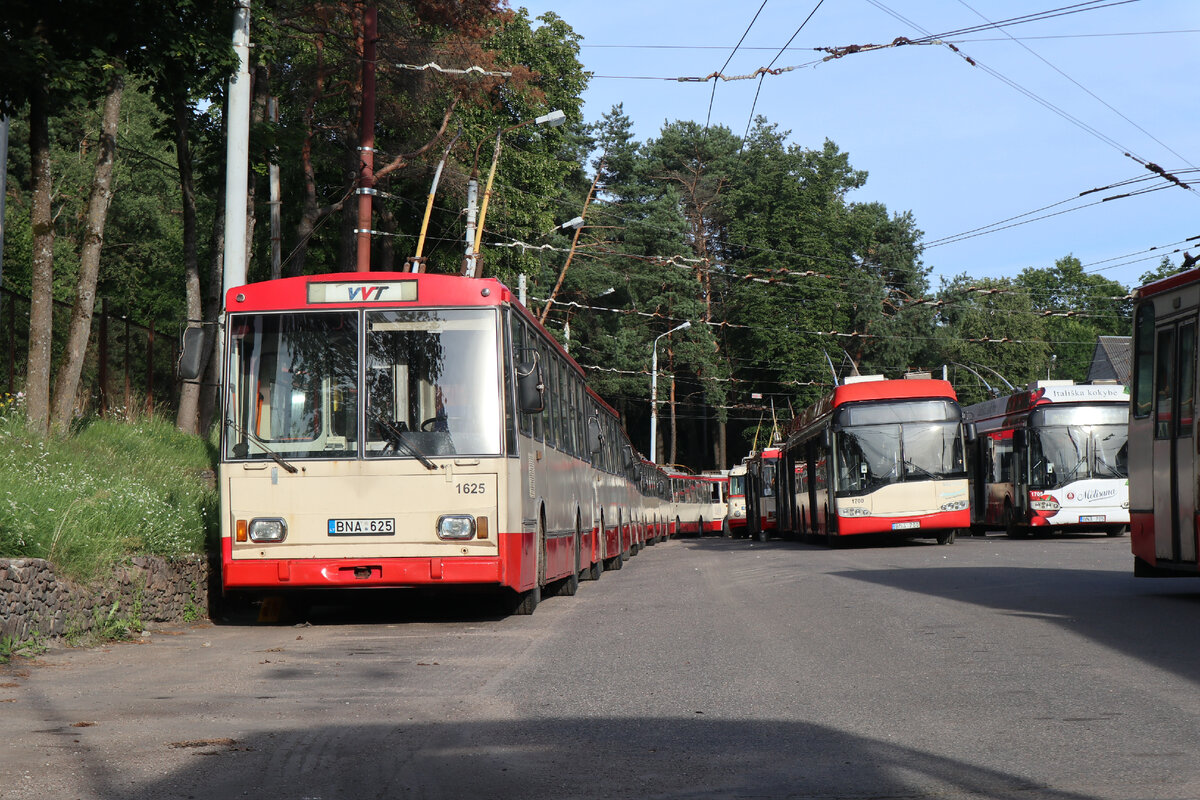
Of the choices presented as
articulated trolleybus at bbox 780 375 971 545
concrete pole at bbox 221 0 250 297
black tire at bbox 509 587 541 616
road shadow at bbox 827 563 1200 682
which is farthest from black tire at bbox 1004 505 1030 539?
concrete pole at bbox 221 0 250 297

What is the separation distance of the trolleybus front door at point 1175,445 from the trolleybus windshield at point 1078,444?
62.7 feet

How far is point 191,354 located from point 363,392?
1.57 meters

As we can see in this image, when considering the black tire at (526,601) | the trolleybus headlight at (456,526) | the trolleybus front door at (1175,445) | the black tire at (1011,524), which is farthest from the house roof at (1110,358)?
the trolleybus headlight at (456,526)

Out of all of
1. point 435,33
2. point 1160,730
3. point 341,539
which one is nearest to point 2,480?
point 341,539

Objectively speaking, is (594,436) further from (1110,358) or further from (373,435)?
(1110,358)

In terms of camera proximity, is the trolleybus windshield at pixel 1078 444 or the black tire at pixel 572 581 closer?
the black tire at pixel 572 581

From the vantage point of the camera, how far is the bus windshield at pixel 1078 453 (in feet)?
104

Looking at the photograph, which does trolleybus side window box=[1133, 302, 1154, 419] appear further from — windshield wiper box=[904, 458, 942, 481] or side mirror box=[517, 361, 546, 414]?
windshield wiper box=[904, 458, 942, 481]

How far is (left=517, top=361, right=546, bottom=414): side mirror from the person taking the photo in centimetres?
1323

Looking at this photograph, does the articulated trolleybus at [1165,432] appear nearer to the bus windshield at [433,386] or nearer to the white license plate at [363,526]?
the bus windshield at [433,386]

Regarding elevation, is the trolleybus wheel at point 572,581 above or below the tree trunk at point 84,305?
below

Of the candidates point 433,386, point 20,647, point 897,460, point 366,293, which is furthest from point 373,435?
point 897,460

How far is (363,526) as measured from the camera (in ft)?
41.7

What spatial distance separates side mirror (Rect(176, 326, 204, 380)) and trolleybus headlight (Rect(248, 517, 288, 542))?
1.46m
